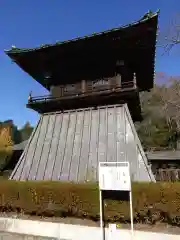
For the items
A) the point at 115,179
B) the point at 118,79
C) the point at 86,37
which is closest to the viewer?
the point at 115,179

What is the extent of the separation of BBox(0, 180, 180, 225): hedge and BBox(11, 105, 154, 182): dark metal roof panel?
2.26 meters

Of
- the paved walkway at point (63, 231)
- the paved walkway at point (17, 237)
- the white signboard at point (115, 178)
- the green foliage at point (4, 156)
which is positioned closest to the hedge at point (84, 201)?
the paved walkway at point (63, 231)

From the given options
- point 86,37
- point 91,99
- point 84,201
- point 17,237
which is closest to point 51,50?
point 86,37

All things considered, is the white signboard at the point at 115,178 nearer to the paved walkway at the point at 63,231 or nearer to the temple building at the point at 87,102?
the paved walkway at the point at 63,231

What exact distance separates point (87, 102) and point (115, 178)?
23.4 ft

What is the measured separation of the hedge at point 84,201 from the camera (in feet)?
24.1

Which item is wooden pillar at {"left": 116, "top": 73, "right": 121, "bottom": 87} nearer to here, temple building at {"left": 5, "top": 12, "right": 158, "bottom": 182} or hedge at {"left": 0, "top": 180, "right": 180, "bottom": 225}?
temple building at {"left": 5, "top": 12, "right": 158, "bottom": 182}

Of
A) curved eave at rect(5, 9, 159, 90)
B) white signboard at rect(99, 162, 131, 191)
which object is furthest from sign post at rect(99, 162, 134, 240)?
curved eave at rect(5, 9, 159, 90)

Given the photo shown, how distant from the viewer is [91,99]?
12977 millimetres

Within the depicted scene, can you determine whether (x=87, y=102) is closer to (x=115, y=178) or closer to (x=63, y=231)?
(x=115, y=178)

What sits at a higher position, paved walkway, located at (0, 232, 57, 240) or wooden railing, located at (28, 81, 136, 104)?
wooden railing, located at (28, 81, 136, 104)

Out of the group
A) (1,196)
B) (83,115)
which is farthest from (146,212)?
(83,115)

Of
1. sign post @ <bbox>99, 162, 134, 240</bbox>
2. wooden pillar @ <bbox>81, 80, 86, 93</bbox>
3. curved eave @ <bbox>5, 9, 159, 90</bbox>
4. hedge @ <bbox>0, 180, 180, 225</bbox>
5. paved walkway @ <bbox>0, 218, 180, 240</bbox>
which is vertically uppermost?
curved eave @ <bbox>5, 9, 159, 90</bbox>

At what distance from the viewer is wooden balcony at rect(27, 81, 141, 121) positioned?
40.2 ft
